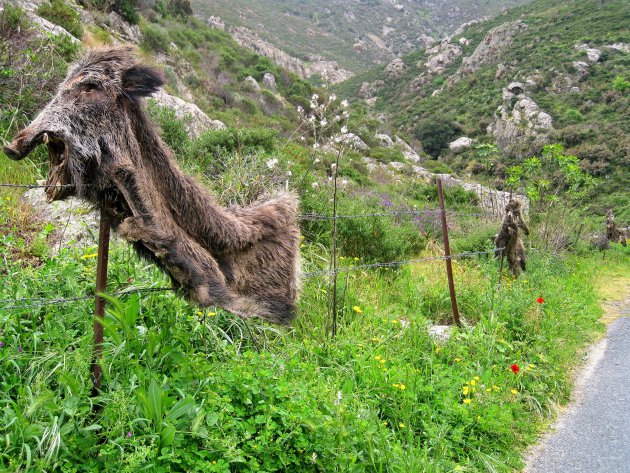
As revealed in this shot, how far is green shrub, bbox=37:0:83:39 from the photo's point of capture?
935cm

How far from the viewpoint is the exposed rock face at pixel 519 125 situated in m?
22.3

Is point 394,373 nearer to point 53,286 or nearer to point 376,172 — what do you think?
point 53,286

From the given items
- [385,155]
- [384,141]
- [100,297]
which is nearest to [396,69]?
[384,141]

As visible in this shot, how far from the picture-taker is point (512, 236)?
223 inches

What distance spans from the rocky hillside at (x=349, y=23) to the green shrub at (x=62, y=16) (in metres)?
48.3

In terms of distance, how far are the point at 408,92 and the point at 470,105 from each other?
45.3 feet

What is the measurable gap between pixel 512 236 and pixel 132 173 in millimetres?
5216

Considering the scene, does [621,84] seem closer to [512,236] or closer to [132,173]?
[512,236]

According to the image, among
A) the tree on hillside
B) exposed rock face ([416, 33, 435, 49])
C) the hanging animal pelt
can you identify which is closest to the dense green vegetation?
the hanging animal pelt

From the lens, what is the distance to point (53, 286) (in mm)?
2646

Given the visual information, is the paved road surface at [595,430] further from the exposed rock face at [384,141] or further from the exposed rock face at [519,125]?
the exposed rock face at [384,141]

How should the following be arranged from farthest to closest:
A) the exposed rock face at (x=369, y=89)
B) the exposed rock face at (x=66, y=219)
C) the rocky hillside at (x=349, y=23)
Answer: the rocky hillside at (x=349, y=23) < the exposed rock face at (x=369, y=89) < the exposed rock face at (x=66, y=219)

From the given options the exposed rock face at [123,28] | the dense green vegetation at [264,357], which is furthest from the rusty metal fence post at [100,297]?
the exposed rock face at [123,28]

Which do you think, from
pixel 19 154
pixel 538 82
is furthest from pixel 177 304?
pixel 538 82
